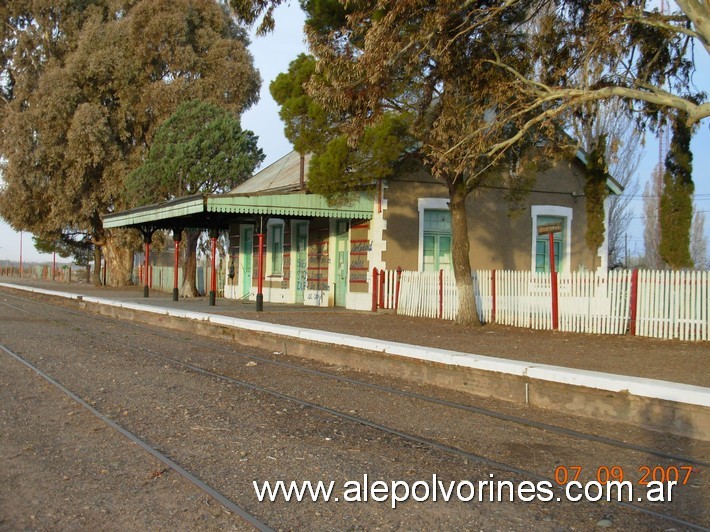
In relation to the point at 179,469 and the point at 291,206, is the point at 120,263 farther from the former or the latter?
the point at 179,469

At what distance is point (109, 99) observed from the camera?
1508 inches

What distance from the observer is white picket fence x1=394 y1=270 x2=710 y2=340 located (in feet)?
A: 46.5

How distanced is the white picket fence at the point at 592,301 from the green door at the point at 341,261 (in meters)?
4.15

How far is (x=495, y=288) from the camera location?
18.0 meters

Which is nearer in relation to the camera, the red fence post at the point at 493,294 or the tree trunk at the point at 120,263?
the red fence post at the point at 493,294

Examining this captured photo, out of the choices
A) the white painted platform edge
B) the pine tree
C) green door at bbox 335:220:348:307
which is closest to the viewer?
the white painted platform edge

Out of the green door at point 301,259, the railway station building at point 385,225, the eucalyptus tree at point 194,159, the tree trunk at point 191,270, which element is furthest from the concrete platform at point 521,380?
the tree trunk at point 191,270

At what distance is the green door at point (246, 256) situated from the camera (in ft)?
96.4

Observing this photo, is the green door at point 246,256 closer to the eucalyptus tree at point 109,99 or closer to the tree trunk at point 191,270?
the tree trunk at point 191,270

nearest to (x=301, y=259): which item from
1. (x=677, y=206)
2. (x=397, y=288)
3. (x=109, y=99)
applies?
(x=397, y=288)

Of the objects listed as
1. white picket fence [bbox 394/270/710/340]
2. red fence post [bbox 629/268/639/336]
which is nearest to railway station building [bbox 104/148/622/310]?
white picket fence [bbox 394/270/710/340]

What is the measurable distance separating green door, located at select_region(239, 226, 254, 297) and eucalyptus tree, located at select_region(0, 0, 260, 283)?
900 centimetres

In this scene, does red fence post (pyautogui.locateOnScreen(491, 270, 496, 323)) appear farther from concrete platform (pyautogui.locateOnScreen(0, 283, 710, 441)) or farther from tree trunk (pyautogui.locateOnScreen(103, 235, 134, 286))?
tree trunk (pyautogui.locateOnScreen(103, 235, 134, 286))

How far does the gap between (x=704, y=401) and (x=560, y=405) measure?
5.76 ft
